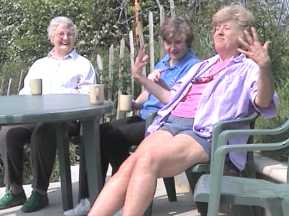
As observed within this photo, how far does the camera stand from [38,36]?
10.6 meters

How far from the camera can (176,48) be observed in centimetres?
418

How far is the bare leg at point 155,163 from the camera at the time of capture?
3.11 m

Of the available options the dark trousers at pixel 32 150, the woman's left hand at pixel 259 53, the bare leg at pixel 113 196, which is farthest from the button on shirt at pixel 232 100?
the dark trousers at pixel 32 150

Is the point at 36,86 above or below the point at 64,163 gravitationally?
above

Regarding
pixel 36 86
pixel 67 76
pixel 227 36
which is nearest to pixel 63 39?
pixel 67 76

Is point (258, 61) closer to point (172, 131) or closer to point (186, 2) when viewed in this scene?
point (172, 131)

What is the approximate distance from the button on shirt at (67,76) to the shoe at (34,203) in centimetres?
70

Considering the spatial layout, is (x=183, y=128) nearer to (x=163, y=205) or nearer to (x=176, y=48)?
(x=176, y=48)

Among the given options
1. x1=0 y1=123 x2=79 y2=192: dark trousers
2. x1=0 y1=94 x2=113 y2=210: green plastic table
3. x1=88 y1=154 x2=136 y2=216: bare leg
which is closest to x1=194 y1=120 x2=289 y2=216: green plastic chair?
x1=88 y1=154 x2=136 y2=216: bare leg

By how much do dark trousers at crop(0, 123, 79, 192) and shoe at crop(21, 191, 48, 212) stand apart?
5 centimetres

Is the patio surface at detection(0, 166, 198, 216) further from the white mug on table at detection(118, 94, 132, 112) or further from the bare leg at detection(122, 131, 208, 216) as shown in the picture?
the bare leg at detection(122, 131, 208, 216)

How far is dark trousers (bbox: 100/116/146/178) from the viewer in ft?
13.8

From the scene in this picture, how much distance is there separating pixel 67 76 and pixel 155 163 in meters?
1.64

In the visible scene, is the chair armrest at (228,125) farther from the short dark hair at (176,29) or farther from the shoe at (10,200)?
the shoe at (10,200)
